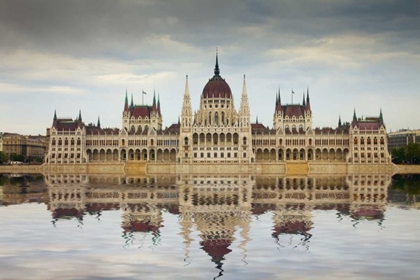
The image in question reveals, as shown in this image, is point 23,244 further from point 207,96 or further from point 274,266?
point 207,96

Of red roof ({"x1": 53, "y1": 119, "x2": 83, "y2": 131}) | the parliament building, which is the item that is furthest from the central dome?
red roof ({"x1": 53, "y1": 119, "x2": 83, "y2": 131})

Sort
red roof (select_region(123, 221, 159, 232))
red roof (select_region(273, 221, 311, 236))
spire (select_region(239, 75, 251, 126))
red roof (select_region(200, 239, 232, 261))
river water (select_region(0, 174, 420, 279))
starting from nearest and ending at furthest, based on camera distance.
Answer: river water (select_region(0, 174, 420, 279)) → red roof (select_region(200, 239, 232, 261)) → red roof (select_region(273, 221, 311, 236)) → red roof (select_region(123, 221, 159, 232)) → spire (select_region(239, 75, 251, 126))

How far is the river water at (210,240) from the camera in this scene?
22.5 metres

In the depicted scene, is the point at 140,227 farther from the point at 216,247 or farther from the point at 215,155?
the point at 215,155

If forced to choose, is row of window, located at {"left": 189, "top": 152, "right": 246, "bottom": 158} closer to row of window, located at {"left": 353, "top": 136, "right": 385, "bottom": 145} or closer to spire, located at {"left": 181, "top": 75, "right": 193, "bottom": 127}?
spire, located at {"left": 181, "top": 75, "right": 193, "bottom": 127}

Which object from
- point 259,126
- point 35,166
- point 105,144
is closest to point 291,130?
point 259,126

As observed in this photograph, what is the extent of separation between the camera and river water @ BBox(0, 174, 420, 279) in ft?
74.0

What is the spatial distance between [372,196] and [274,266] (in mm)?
37059

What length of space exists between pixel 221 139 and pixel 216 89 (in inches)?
729

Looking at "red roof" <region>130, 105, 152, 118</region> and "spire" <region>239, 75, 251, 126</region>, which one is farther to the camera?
"red roof" <region>130, 105, 152, 118</region>

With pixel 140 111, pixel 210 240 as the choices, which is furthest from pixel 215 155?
pixel 210 240

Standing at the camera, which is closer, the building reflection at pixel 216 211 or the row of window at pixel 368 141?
the building reflection at pixel 216 211

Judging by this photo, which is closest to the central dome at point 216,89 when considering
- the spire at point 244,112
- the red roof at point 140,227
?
the spire at point 244,112

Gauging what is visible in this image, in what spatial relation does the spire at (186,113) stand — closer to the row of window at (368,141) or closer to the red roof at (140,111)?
the red roof at (140,111)
